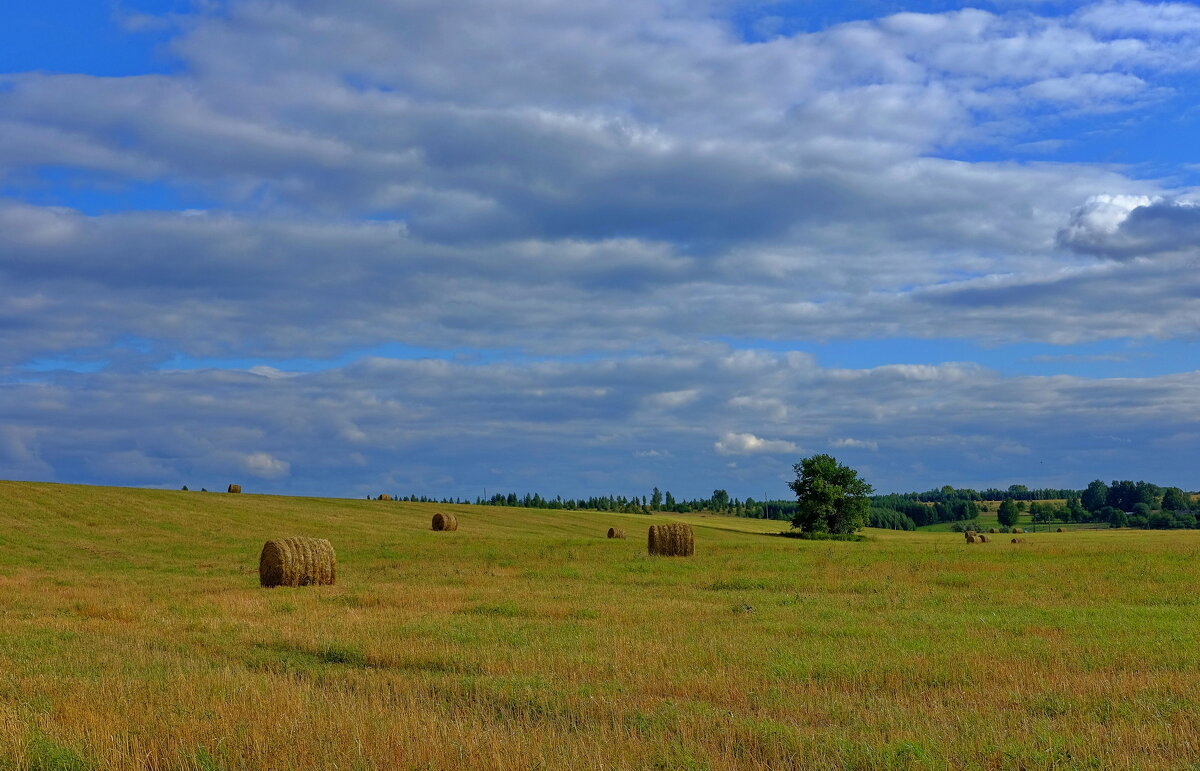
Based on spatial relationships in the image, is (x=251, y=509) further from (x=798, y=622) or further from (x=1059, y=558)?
(x=798, y=622)

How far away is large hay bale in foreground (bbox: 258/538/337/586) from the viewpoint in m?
32.2

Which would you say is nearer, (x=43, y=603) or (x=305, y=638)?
(x=305, y=638)

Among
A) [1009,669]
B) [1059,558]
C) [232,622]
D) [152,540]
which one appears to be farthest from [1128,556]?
[152,540]

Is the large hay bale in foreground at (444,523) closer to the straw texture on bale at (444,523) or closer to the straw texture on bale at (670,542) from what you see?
the straw texture on bale at (444,523)

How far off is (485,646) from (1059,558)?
28912mm

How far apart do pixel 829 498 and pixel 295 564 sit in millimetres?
74143

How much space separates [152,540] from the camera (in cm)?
5222

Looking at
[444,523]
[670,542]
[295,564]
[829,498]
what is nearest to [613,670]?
[295,564]

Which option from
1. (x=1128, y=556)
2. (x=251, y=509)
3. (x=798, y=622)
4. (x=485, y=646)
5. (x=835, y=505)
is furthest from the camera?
(x=835, y=505)

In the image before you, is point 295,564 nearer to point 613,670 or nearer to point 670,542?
point 670,542

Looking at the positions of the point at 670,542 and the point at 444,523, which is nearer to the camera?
the point at 670,542

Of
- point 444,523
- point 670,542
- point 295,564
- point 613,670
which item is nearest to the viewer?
point 613,670

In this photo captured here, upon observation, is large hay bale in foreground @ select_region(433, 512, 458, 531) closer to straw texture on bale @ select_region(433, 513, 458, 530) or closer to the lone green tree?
straw texture on bale @ select_region(433, 513, 458, 530)

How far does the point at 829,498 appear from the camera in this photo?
98188 mm
